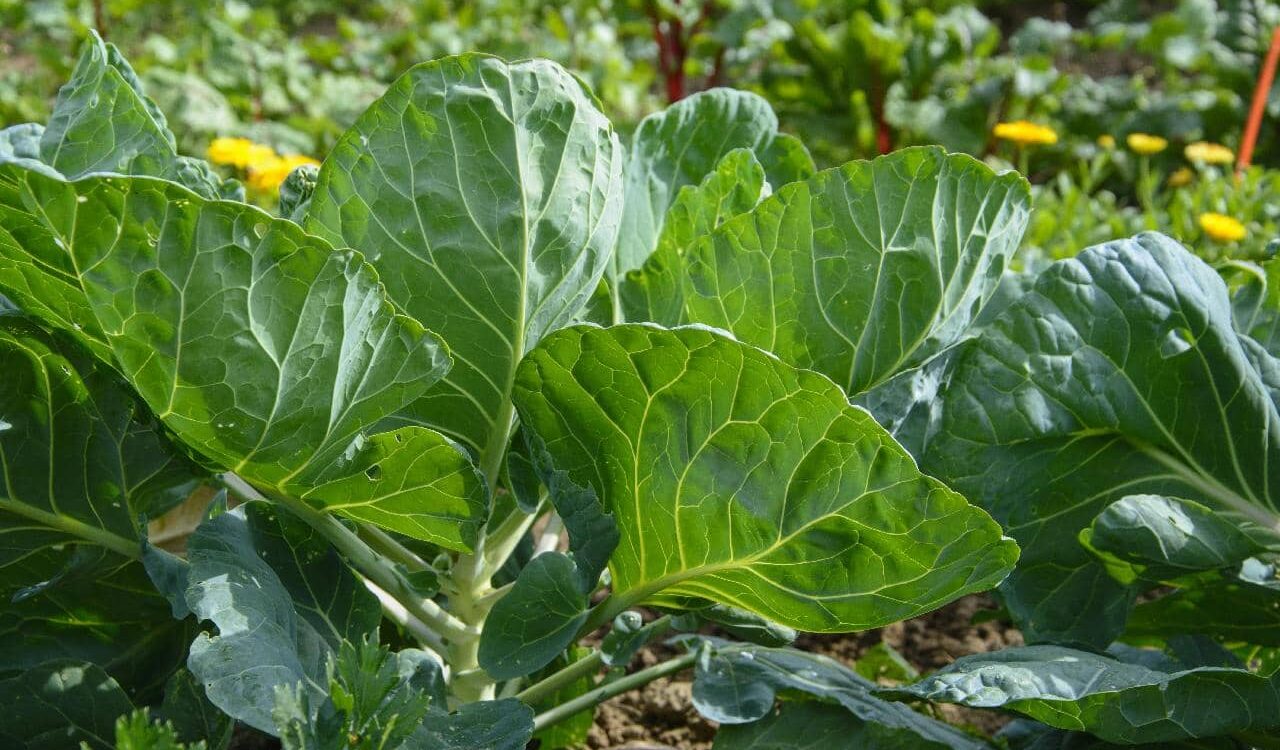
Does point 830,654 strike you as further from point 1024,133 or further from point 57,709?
point 1024,133

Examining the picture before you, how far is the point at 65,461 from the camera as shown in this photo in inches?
61.2

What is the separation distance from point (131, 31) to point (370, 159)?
18.6ft

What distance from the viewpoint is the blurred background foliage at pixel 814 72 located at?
516 centimetres

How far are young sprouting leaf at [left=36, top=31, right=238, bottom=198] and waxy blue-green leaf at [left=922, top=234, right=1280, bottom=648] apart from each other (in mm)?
1073

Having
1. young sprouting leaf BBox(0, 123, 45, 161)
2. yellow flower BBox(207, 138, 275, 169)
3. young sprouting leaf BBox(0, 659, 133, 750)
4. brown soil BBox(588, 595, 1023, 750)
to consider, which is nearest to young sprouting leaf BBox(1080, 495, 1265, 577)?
brown soil BBox(588, 595, 1023, 750)

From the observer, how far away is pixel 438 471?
1424 mm

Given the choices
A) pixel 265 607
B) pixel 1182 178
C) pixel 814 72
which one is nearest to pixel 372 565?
pixel 265 607

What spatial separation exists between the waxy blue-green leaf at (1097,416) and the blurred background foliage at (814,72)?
2889 millimetres

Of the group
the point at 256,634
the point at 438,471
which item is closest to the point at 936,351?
the point at 438,471

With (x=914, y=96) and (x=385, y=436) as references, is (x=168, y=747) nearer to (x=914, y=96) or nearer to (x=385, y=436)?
(x=385, y=436)

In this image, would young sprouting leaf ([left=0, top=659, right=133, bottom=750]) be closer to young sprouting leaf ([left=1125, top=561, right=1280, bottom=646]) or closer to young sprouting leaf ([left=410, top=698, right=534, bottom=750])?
young sprouting leaf ([left=410, top=698, right=534, bottom=750])

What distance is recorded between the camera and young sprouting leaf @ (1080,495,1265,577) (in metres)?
1.59

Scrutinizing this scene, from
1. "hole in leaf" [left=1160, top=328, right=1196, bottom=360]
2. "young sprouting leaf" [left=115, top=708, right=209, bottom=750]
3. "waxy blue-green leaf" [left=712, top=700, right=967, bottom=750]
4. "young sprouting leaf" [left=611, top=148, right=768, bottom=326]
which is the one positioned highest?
"young sprouting leaf" [left=611, top=148, right=768, bottom=326]

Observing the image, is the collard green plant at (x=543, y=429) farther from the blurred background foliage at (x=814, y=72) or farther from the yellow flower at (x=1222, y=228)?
the blurred background foliage at (x=814, y=72)
